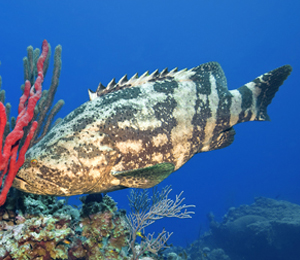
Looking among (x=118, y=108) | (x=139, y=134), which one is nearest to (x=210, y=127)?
(x=139, y=134)

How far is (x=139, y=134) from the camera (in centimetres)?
294

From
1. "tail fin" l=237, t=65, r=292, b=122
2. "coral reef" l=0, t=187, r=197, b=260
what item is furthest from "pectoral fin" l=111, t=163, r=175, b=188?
"tail fin" l=237, t=65, r=292, b=122

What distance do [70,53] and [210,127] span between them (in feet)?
401

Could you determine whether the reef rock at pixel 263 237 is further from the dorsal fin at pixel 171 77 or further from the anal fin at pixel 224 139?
the dorsal fin at pixel 171 77

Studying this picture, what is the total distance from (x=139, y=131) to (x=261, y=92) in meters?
2.79

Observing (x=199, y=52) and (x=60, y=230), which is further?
(x=199, y=52)

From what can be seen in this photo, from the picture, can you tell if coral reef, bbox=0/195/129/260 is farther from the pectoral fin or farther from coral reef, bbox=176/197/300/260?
coral reef, bbox=176/197/300/260

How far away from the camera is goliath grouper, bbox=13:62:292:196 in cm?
255

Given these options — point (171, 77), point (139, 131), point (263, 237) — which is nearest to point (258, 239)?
point (263, 237)

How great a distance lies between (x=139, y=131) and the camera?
2953mm

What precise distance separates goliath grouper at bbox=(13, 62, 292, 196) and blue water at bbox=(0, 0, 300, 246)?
80.1 meters

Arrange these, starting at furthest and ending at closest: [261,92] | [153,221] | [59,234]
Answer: [261,92]
[153,221]
[59,234]

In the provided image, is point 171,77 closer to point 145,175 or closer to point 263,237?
point 145,175

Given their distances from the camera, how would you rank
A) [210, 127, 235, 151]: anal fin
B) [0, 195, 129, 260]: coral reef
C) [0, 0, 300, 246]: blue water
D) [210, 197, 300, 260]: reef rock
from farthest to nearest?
[0, 0, 300, 246]: blue water → [210, 197, 300, 260]: reef rock → [210, 127, 235, 151]: anal fin → [0, 195, 129, 260]: coral reef
